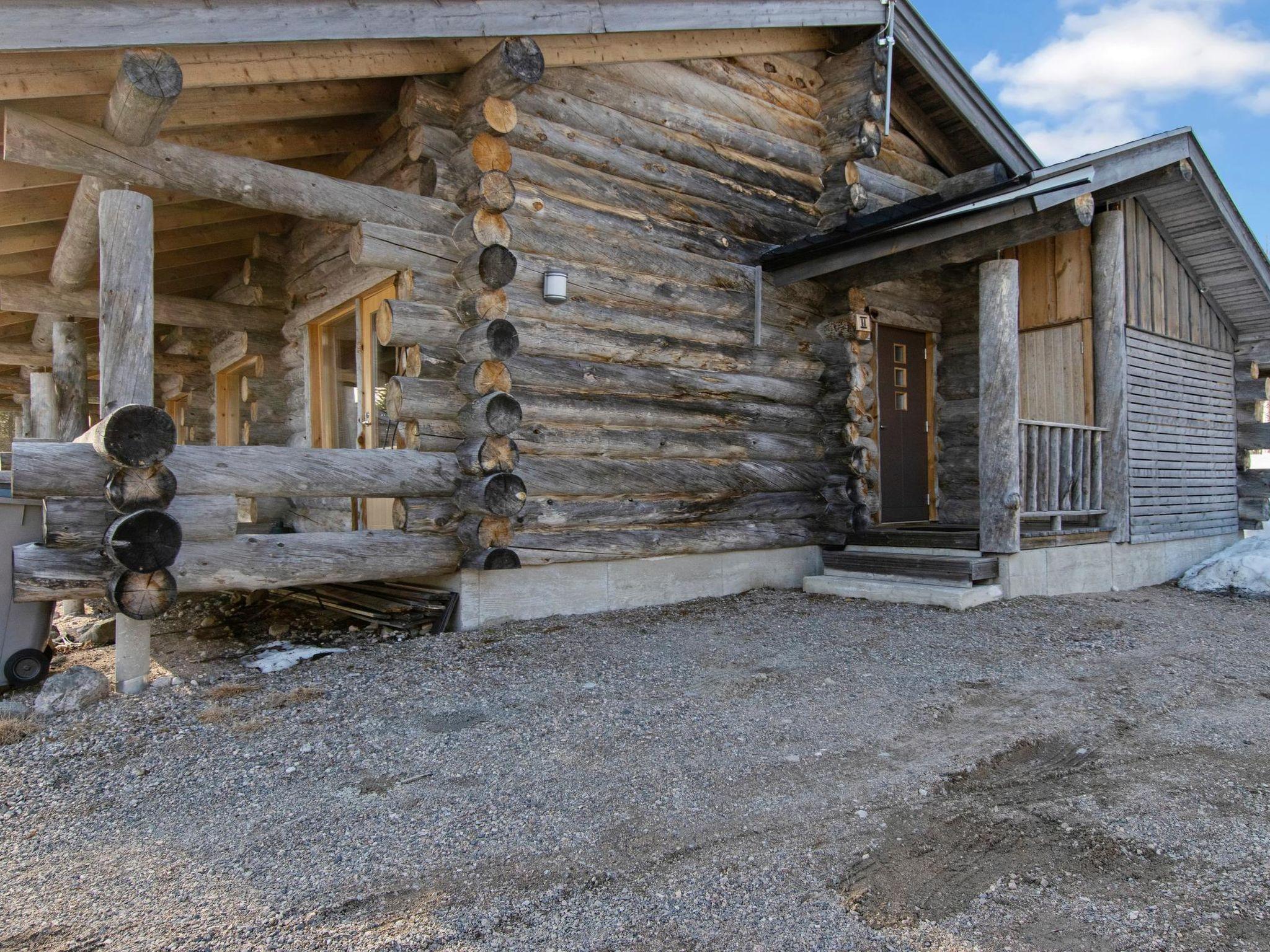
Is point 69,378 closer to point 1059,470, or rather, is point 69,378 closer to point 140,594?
point 140,594

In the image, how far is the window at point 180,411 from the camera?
10477 mm

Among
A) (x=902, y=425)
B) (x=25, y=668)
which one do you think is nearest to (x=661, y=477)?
(x=902, y=425)

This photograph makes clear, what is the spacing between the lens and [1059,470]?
7.17 metres

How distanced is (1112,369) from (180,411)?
11.1 meters

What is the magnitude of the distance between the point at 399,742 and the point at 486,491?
85.5 inches

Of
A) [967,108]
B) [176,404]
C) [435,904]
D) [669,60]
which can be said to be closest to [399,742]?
[435,904]

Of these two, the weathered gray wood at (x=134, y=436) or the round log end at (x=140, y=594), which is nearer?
the weathered gray wood at (x=134, y=436)

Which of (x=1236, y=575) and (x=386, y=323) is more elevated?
(x=386, y=323)

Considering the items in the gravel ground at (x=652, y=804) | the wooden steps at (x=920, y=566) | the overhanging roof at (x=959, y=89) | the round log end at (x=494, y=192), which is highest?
the overhanging roof at (x=959, y=89)

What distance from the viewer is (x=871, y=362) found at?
8.38 meters

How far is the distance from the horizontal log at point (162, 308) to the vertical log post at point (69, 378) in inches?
8.2

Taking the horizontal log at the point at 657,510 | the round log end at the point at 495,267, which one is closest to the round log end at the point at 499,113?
the round log end at the point at 495,267

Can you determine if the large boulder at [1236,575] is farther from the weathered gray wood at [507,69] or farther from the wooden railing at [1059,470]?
the weathered gray wood at [507,69]

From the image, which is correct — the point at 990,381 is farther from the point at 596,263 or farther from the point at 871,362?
the point at 596,263
